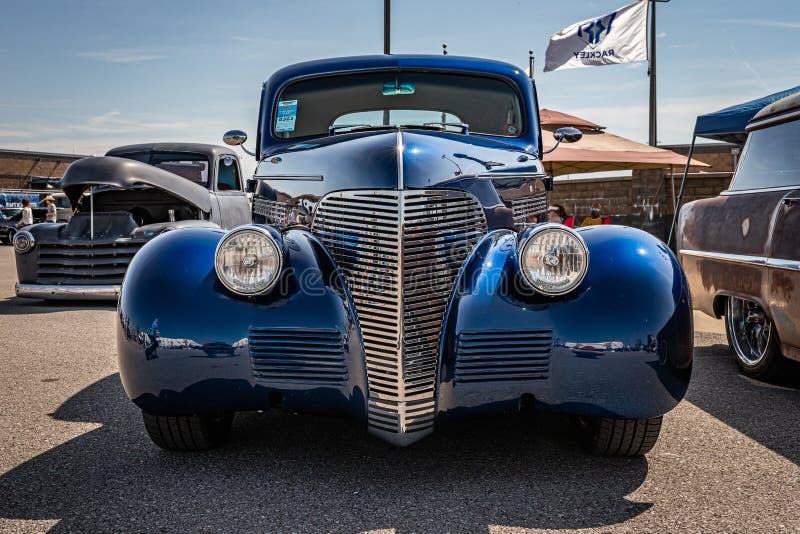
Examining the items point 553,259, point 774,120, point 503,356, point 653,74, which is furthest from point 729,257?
point 653,74

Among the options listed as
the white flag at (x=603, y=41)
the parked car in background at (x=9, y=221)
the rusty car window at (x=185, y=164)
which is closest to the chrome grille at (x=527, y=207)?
the rusty car window at (x=185, y=164)

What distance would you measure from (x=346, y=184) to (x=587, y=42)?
14611 mm

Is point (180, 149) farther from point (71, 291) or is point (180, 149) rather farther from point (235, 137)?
point (235, 137)

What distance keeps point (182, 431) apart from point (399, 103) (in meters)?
2.21

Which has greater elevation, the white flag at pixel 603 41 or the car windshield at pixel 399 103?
the white flag at pixel 603 41

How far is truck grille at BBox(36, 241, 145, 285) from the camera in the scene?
27.6 ft

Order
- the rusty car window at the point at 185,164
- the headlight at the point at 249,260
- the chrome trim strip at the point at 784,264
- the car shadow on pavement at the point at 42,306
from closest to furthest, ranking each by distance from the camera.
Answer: the headlight at the point at 249,260
the chrome trim strip at the point at 784,264
the car shadow on pavement at the point at 42,306
the rusty car window at the point at 185,164

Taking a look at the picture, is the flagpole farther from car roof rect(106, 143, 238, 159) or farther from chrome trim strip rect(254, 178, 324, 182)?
chrome trim strip rect(254, 178, 324, 182)

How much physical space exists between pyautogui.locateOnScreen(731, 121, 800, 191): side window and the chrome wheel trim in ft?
2.62

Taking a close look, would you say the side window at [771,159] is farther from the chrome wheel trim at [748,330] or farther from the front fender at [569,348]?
the front fender at [569,348]

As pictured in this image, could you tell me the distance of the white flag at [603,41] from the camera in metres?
16.4

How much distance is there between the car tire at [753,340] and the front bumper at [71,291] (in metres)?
6.18

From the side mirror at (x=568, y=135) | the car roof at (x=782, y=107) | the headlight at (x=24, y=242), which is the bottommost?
the headlight at (x=24, y=242)

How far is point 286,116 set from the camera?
446 centimetres
